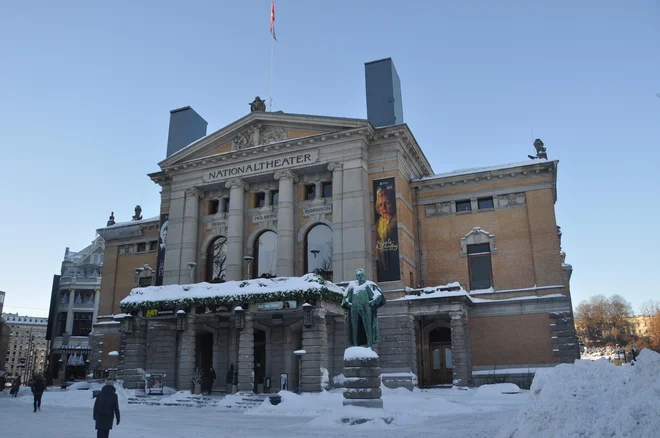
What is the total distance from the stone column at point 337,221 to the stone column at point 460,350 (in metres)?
7.39

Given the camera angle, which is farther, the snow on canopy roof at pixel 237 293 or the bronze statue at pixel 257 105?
the bronze statue at pixel 257 105

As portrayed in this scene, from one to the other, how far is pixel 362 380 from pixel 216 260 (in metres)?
23.2

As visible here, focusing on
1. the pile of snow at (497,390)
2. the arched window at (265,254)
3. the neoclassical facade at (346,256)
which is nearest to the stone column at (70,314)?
the neoclassical facade at (346,256)

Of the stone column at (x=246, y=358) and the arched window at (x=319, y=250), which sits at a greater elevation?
the arched window at (x=319, y=250)

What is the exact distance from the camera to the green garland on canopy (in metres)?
29.7

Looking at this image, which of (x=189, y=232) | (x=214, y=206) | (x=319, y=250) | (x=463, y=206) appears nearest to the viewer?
(x=319, y=250)

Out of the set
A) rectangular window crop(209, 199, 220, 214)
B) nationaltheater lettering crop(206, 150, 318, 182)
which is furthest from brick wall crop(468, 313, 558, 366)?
rectangular window crop(209, 199, 220, 214)

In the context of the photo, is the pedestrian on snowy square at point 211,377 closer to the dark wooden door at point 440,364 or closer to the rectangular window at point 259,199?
the rectangular window at point 259,199

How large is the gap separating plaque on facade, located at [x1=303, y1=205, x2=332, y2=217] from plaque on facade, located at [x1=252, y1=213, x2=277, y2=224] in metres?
2.45

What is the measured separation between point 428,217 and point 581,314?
8676cm

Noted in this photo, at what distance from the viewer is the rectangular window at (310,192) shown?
38875 millimetres

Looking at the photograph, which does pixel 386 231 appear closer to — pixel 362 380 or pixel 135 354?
pixel 362 380

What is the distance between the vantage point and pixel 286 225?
37.4 m

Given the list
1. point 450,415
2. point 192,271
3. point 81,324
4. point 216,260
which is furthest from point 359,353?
point 81,324
